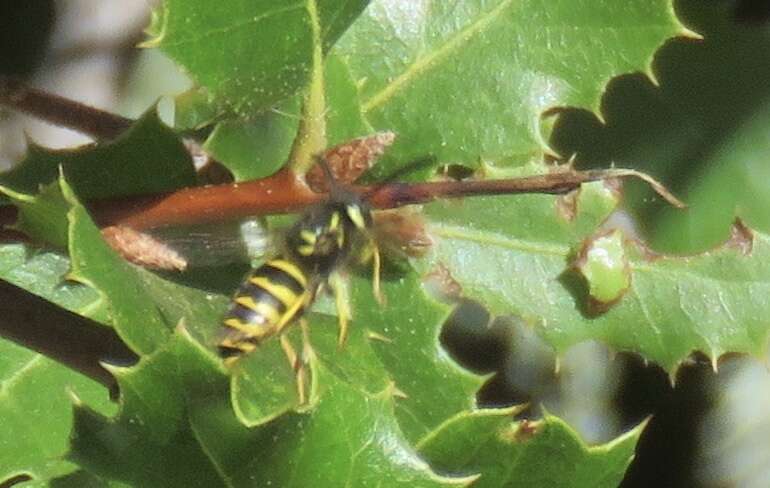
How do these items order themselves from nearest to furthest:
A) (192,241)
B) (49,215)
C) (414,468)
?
(414,468) → (49,215) → (192,241)

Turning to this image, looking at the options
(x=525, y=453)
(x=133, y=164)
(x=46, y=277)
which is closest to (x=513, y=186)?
(x=525, y=453)

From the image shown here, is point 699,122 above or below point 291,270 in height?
below

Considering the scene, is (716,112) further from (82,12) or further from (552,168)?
(82,12)

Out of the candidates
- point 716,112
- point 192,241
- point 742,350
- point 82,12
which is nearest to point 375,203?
point 192,241

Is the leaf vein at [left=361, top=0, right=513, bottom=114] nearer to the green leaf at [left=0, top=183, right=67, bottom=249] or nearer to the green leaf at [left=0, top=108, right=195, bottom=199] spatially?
the green leaf at [left=0, top=108, right=195, bottom=199]

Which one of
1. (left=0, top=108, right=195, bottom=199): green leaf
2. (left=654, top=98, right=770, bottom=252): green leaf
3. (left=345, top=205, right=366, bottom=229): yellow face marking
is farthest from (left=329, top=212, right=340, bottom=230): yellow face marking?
(left=654, top=98, right=770, bottom=252): green leaf

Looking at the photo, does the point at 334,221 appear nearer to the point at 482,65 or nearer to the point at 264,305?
the point at 264,305
